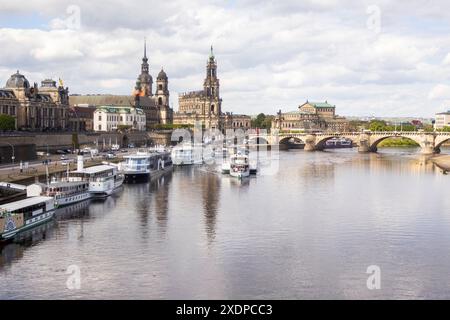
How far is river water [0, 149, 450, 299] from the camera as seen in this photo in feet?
80.3

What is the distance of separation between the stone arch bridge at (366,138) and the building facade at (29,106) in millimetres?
45846

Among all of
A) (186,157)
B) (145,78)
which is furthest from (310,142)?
(145,78)

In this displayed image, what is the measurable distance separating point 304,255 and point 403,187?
28694 millimetres

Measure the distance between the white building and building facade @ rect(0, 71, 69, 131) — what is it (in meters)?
20.4

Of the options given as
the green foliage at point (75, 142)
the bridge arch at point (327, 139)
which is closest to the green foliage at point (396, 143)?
the bridge arch at point (327, 139)

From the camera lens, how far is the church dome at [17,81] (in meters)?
89.6

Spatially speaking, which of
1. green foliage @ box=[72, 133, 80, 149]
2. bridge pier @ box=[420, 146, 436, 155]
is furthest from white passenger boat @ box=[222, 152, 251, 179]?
bridge pier @ box=[420, 146, 436, 155]

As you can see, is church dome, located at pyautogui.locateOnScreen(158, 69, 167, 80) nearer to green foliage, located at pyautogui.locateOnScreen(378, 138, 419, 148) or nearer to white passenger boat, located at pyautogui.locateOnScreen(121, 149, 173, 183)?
green foliage, located at pyautogui.locateOnScreen(378, 138, 419, 148)

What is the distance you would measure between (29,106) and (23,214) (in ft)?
202

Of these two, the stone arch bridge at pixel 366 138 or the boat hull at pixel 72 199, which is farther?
the stone arch bridge at pixel 366 138

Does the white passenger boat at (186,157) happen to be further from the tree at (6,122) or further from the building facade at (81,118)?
the building facade at (81,118)
